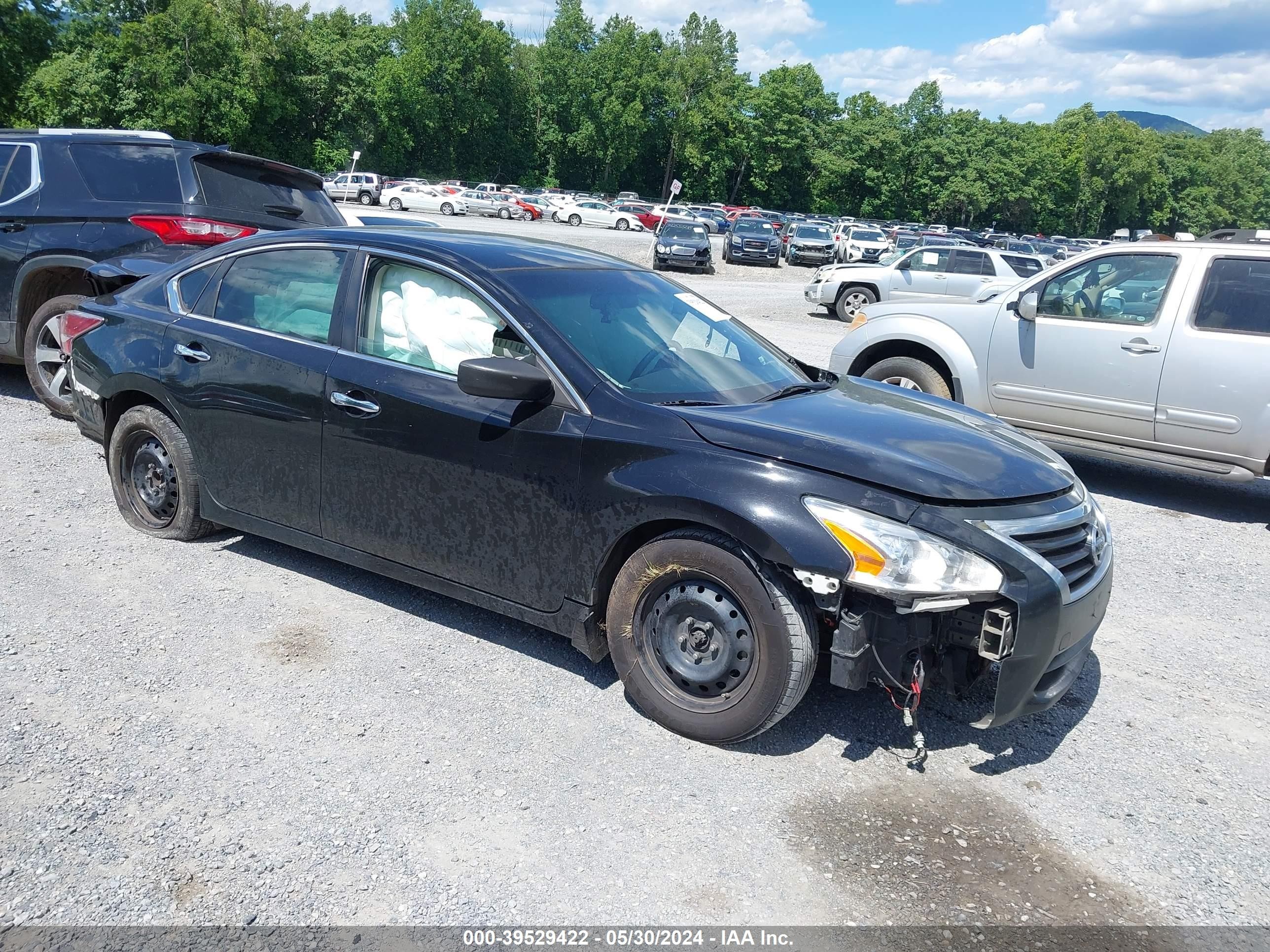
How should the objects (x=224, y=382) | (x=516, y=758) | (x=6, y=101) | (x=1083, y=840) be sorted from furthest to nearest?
(x=6, y=101) → (x=224, y=382) → (x=516, y=758) → (x=1083, y=840)

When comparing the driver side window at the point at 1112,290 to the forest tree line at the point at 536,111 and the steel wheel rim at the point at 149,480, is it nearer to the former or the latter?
the steel wheel rim at the point at 149,480

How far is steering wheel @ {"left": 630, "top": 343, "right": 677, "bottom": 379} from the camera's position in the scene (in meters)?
3.99

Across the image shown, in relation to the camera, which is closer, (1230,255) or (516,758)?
(516,758)

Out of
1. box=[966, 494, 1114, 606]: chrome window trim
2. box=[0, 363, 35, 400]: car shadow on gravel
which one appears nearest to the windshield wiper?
box=[966, 494, 1114, 606]: chrome window trim

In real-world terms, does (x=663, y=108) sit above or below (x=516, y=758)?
above

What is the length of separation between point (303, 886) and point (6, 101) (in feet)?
212

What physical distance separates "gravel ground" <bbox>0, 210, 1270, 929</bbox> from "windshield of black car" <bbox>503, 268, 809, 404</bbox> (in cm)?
123

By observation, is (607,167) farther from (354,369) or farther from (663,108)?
(354,369)

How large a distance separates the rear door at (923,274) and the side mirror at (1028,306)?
12498 mm

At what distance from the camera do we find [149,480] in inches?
206

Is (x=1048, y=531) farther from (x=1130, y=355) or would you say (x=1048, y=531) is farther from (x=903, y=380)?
(x=903, y=380)

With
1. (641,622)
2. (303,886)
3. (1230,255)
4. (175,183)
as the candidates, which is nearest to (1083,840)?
(641,622)

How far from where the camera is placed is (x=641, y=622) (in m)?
3.64

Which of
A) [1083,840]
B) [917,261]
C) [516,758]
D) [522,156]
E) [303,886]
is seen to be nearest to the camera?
[303,886]
